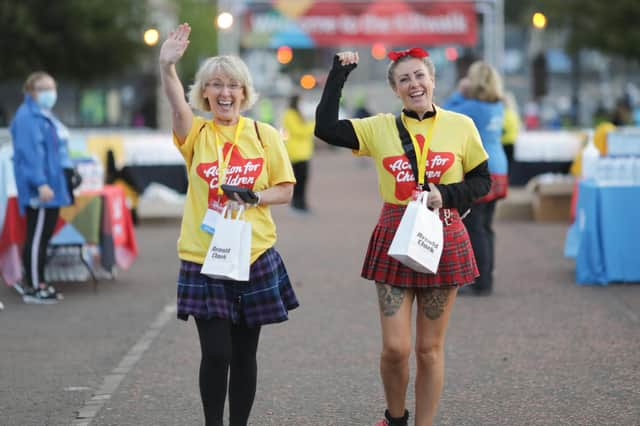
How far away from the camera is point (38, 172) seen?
9.35 meters

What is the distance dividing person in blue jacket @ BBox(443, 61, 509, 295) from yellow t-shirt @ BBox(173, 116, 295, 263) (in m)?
4.60

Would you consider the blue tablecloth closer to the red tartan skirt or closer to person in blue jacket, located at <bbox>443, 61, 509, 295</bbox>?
person in blue jacket, located at <bbox>443, 61, 509, 295</bbox>

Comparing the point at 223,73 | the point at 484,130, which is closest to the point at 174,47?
the point at 223,73

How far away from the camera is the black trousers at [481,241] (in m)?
9.56

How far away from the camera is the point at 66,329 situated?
8609 millimetres

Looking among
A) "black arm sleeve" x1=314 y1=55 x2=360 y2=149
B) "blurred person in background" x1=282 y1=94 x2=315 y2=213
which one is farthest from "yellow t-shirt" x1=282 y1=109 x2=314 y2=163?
"black arm sleeve" x1=314 y1=55 x2=360 y2=149

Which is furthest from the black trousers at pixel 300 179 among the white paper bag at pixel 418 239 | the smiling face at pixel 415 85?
the white paper bag at pixel 418 239

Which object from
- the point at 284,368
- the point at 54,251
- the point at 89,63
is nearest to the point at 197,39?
the point at 89,63

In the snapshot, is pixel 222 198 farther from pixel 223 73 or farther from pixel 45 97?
pixel 45 97

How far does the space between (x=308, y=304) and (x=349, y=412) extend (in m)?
3.57

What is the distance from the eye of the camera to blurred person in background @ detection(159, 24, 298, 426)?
16.2 feet

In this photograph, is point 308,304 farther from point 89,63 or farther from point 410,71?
point 89,63

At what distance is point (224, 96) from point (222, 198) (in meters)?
0.44

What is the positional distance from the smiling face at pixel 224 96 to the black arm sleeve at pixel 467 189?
2.99ft
